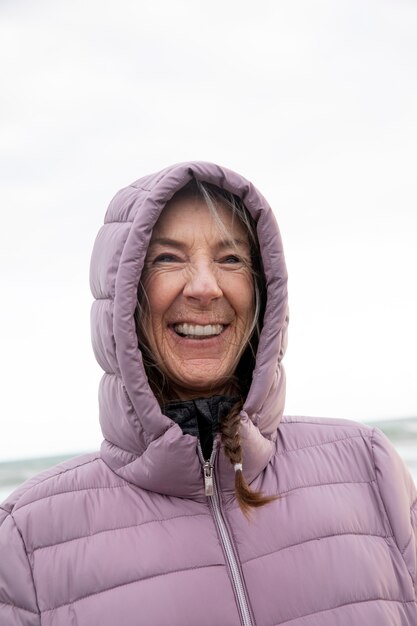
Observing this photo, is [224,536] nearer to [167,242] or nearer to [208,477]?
[208,477]

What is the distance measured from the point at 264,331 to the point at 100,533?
56 cm

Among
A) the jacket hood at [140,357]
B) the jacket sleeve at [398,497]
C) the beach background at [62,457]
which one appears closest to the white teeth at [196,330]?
the jacket hood at [140,357]

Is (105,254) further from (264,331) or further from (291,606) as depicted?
(291,606)

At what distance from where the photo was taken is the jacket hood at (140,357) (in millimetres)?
1566

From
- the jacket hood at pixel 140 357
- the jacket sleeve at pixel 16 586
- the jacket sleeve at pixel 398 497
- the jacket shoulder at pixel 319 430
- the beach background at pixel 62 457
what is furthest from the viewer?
the beach background at pixel 62 457

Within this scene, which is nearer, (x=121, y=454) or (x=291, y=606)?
(x=291, y=606)

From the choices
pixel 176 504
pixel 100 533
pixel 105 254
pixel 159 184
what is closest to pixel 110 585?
pixel 100 533

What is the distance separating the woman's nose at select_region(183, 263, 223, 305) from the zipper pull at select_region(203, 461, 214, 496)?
1.15 feet

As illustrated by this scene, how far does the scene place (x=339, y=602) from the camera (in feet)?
5.08

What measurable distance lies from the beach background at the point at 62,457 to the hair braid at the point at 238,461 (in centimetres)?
677

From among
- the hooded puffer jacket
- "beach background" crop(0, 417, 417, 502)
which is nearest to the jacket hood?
the hooded puffer jacket

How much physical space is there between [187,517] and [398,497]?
1.60 feet

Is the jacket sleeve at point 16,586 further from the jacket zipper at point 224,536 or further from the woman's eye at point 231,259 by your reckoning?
the woman's eye at point 231,259

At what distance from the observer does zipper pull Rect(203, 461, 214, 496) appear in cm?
157
